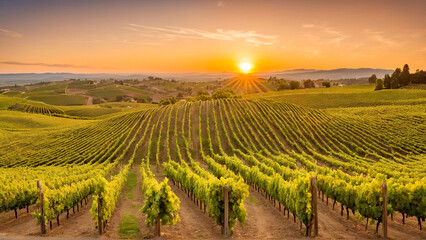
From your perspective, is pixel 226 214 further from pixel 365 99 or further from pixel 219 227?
pixel 365 99

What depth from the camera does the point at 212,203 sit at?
16.5 m

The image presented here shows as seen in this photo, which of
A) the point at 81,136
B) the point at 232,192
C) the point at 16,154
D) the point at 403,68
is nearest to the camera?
the point at 232,192

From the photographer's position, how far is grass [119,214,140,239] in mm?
16648

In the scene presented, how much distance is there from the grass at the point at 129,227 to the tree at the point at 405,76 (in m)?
152

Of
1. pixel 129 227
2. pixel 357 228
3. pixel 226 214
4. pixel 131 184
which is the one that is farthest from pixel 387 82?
pixel 129 227

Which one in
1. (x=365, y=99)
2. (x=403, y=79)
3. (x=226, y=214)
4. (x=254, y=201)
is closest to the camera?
(x=226, y=214)

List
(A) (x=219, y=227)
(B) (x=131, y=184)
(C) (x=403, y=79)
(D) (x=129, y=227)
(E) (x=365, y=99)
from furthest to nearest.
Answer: (C) (x=403, y=79) < (E) (x=365, y=99) < (B) (x=131, y=184) < (A) (x=219, y=227) < (D) (x=129, y=227)

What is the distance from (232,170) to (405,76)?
135614mm

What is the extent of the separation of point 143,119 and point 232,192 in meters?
61.7

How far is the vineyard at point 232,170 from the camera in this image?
16469 millimetres

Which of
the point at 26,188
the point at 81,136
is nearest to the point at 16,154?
the point at 81,136

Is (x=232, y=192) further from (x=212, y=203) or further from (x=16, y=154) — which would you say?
(x=16, y=154)

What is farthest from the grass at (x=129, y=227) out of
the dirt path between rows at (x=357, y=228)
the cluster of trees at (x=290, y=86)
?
the cluster of trees at (x=290, y=86)

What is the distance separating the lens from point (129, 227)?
1811 cm
